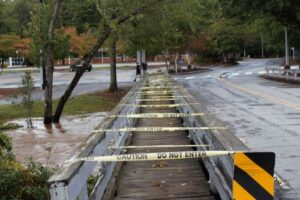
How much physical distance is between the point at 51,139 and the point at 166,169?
796cm

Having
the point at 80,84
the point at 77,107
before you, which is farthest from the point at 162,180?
the point at 80,84

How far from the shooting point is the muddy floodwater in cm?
1274

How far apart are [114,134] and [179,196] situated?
5.18 feet

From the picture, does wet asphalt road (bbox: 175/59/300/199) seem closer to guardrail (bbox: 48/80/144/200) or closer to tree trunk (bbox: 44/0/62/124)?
guardrail (bbox: 48/80/144/200)

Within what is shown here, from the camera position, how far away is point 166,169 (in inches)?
333

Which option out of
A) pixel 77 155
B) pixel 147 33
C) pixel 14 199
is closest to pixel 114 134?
pixel 14 199

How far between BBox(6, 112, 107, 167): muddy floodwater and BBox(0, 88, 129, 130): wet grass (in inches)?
79.6

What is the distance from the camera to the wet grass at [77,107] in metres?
23.5

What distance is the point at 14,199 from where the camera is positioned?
583cm

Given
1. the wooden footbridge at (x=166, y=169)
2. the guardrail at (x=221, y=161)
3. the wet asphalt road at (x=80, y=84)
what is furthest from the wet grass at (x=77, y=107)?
the guardrail at (x=221, y=161)

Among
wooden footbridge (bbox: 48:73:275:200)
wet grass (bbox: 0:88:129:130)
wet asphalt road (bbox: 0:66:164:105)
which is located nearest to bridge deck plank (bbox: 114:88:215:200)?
wooden footbridge (bbox: 48:73:275:200)

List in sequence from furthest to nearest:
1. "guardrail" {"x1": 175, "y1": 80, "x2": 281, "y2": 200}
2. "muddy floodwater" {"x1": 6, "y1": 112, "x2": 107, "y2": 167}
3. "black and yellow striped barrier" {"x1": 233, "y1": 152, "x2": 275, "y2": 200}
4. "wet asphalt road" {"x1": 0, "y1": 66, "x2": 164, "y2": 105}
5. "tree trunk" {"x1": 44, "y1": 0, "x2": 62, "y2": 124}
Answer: "wet asphalt road" {"x1": 0, "y1": 66, "x2": 164, "y2": 105}
"tree trunk" {"x1": 44, "y1": 0, "x2": 62, "y2": 124}
"muddy floodwater" {"x1": 6, "y1": 112, "x2": 107, "y2": 167}
"guardrail" {"x1": 175, "y1": 80, "x2": 281, "y2": 200}
"black and yellow striped barrier" {"x1": 233, "y1": 152, "x2": 275, "y2": 200}

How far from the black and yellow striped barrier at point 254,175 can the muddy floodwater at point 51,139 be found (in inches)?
251

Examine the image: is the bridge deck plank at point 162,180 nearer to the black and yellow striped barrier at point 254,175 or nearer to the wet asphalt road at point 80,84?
the black and yellow striped barrier at point 254,175
